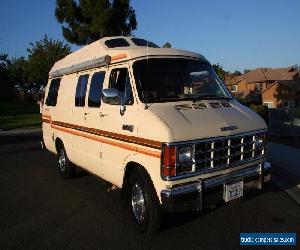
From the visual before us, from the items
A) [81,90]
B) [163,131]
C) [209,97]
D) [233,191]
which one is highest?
[81,90]

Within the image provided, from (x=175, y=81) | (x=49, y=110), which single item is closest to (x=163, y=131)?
(x=175, y=81)

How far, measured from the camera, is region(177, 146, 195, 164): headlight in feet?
16.6

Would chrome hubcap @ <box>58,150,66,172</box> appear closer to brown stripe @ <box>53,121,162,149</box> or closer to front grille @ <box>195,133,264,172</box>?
brown stripe @ <box>53,121,162,149</box>

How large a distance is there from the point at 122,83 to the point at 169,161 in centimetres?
179

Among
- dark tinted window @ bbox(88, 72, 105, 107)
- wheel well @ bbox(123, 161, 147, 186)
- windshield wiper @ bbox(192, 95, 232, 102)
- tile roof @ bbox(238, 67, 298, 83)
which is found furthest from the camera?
tile roof @ bbox(238, 67, 298, 83)

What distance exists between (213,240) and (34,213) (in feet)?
10.3

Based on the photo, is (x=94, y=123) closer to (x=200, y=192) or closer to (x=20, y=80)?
(x=200, y=192)

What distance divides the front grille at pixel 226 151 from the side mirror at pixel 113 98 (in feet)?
4.68

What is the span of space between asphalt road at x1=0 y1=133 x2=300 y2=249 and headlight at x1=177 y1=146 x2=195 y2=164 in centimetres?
113

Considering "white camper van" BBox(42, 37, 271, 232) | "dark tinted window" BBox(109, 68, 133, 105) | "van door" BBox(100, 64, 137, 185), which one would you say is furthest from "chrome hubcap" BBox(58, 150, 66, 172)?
"dark tinted window" BBox(109, 68, 133, 105)

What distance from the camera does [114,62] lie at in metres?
6.51

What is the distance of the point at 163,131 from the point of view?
503 cm

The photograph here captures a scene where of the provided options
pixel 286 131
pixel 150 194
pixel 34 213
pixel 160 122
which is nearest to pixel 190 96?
pixel 160 122

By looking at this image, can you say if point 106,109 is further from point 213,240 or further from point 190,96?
point 213,240
